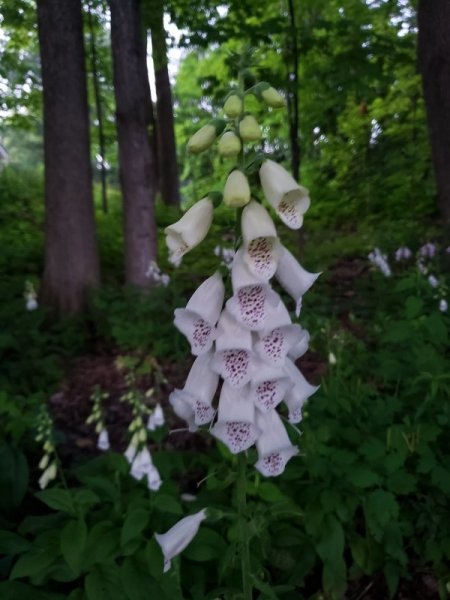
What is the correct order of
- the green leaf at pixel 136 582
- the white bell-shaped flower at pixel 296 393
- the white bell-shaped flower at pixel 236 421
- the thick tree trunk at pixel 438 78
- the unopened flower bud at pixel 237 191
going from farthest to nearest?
1. the thick tree trunk at pixel 438 78
2. the green leaf at pixel 136 582
3. the white bell-shaped flower at pixel 296 393
4. the white bell-shaped flower at pixel 236 421
5. the unopened flower bud at pixel 237 191

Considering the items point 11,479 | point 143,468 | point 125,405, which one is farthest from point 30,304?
point 143,468

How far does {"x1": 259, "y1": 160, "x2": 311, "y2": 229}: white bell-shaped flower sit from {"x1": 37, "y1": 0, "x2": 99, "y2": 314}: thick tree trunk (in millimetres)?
5278

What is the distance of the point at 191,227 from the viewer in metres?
1.47

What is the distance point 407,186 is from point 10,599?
7945mm

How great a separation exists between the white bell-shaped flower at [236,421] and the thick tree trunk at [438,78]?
425 cm

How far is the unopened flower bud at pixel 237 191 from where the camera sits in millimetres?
1353

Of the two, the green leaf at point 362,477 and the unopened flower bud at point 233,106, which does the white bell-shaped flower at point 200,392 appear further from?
the green leaf at point 362,477

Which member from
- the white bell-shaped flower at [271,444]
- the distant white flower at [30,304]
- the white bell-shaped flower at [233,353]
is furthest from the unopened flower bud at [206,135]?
the distant white flower at [30,304]

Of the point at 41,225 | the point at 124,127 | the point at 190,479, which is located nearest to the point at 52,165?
the point at 124,127

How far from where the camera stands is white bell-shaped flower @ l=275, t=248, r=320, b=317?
152 centimetres

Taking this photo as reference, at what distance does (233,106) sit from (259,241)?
0.36 m

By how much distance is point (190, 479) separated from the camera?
3.49 m

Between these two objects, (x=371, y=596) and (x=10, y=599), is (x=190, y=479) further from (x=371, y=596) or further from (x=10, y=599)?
(x=10, y=599)

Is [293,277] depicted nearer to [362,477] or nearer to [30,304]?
[362,477]
